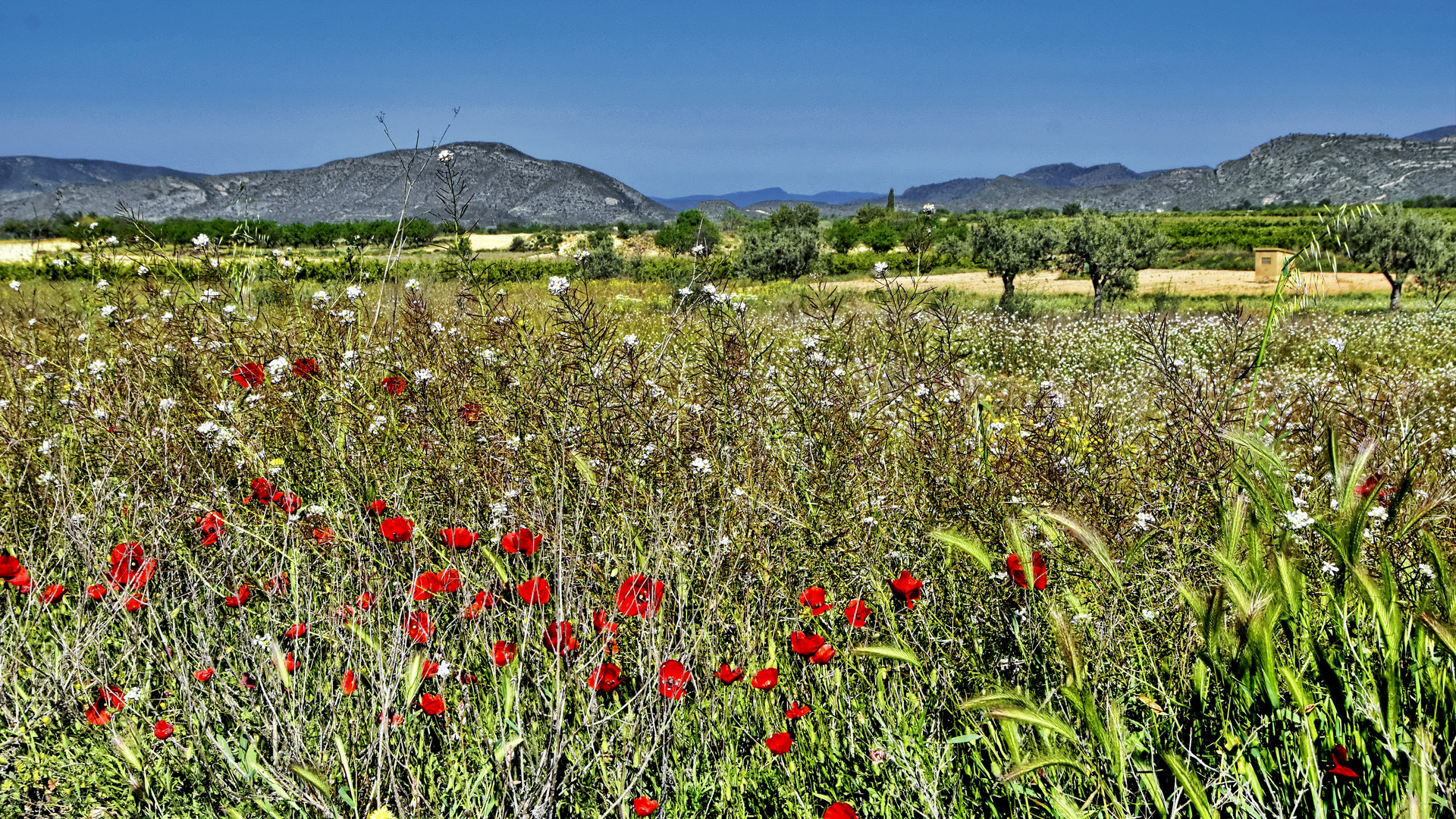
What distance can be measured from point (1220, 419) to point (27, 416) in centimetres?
531

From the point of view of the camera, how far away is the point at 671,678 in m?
1.50

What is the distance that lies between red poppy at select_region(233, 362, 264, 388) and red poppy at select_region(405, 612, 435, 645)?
174 centimetres

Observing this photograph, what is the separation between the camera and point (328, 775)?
60.1 inches

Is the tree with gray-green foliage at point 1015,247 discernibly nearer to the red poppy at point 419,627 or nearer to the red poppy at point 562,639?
the red poppy at point 562,639

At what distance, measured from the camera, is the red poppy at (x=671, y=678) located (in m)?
1.46

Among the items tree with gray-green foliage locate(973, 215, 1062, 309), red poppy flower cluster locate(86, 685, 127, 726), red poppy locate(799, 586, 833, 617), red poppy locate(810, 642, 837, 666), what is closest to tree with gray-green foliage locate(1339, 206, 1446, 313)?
tree with gray-green foliage locate(973, 215, 1062, 309)

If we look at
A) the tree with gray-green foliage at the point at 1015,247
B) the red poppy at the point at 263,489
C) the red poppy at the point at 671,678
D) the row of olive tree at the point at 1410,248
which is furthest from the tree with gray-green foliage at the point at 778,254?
the red poppy at the point at 671,678

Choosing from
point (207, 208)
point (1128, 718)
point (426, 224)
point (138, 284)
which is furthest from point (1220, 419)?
point (207, 208)

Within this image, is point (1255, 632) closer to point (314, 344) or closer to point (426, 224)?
point (314, 344)

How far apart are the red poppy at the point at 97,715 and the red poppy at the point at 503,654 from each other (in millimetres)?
727

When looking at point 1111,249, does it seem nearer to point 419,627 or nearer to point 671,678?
point 671,678

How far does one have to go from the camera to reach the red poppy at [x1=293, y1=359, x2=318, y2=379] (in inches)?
114

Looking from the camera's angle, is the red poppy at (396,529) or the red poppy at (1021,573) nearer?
the red poppy at (1021,573)

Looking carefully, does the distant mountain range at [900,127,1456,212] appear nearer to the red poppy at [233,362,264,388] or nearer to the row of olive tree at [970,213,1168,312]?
the row of olive tree at [970,213,1168,312]
